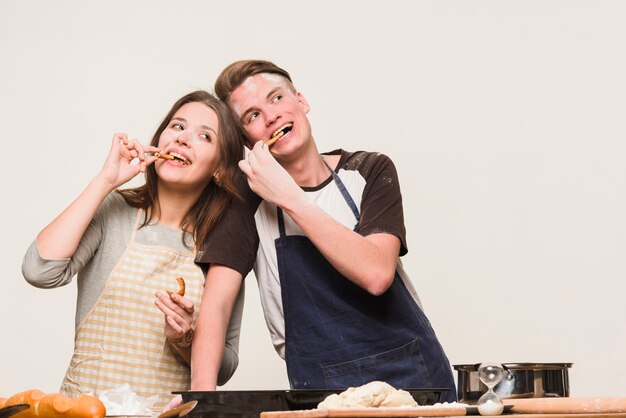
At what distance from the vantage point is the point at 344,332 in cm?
202

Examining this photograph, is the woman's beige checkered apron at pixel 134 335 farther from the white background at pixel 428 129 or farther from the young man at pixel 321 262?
the white background at pixel 428 129

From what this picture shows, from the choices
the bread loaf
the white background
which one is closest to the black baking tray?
the bread loaf

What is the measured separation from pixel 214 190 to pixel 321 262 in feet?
1.26

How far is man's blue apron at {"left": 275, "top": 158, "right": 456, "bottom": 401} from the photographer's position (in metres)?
2.00

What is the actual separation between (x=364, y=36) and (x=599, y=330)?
5.40 feet

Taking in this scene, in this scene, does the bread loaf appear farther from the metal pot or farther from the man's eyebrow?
the man's eyebrow

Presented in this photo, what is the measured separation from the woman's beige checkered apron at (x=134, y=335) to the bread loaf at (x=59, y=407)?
82cm

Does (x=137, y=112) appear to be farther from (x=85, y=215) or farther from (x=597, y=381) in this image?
(x=597, y=381)

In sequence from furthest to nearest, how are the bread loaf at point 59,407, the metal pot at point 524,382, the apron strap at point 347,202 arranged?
the apron strap at point 347,202 → the metal pot at point 524,382 → the bread loaf at point 59,407

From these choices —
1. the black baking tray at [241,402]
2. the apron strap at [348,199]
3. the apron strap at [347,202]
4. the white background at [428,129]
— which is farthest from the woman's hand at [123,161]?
the white background at [428,129]

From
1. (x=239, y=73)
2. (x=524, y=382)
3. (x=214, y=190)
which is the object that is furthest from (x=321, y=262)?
(x=524, y=382)

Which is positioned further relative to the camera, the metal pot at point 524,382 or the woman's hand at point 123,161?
the woman's hand at point 123,161

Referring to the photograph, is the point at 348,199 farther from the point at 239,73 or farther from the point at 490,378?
the point at 490,378

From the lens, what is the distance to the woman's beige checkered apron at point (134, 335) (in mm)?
1983
